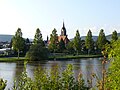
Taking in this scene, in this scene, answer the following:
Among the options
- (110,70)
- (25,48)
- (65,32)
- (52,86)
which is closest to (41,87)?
(52,86)

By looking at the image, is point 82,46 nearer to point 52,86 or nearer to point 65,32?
point 65,32

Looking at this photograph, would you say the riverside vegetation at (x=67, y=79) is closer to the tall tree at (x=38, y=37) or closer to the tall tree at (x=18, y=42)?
the tall tree at (x=18, y=42)

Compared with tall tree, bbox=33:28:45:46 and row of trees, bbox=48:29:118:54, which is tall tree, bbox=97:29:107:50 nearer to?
row of trees, bbox=48:29:118:54

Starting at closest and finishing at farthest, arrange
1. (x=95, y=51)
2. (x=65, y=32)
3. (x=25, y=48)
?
(x=25, y=48) → (x=95, y=51) → (x=65, y=32)

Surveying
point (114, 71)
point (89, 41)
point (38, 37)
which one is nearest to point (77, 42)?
point (89, 41)

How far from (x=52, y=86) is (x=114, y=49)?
7.42 feet

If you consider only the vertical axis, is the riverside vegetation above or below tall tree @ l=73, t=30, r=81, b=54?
below

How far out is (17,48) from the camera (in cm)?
7919

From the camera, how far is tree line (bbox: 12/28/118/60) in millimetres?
76125

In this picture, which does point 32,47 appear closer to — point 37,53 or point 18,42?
point 37,53

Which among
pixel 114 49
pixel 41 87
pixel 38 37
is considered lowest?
pixel 41 87

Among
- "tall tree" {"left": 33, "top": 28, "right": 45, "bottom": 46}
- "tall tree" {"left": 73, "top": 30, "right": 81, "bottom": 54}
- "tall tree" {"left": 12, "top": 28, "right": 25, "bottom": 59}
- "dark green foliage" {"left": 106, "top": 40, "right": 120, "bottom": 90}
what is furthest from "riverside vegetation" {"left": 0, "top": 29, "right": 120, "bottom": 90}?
"tall tree" {"left": 73, "top": 30, "right": 81, "bottom": 54}

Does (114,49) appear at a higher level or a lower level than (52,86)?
higher

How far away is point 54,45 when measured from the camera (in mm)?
91125
